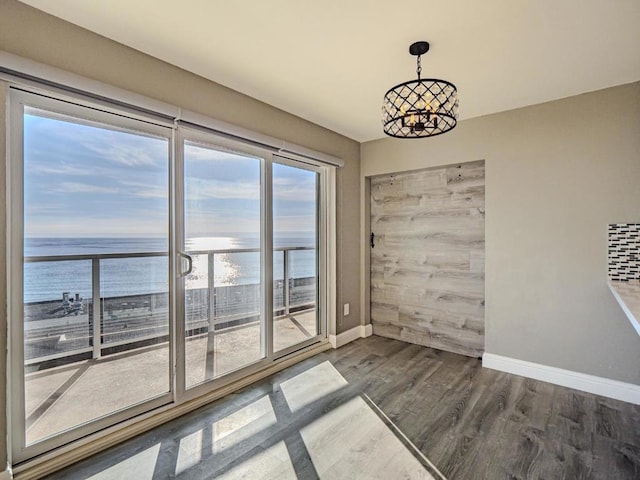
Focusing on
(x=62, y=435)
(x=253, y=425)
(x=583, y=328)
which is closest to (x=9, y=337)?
(x=62, y=435)

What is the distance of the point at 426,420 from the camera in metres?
2.19

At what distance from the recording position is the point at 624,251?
2.45 metres

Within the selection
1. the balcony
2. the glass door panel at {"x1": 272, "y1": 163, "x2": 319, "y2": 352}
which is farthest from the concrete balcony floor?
the glass door panel at {"x1": 272, "y1": 163, "x2": 319, "y2": 352}

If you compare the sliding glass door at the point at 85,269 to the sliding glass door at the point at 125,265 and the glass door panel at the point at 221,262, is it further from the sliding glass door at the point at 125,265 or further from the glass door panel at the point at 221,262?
the glass door panel at the point at 221,262

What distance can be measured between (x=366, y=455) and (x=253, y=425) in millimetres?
758

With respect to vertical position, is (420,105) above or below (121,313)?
above

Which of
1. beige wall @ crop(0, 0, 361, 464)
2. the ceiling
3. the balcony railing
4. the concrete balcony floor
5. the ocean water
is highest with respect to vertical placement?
the ceiling

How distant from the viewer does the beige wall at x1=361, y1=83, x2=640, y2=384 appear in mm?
2486

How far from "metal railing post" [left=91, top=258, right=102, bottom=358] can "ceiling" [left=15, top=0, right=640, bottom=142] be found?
1.40 meters

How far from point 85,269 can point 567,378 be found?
368 cm

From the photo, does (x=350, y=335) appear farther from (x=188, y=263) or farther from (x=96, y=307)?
(x=96, y=307)

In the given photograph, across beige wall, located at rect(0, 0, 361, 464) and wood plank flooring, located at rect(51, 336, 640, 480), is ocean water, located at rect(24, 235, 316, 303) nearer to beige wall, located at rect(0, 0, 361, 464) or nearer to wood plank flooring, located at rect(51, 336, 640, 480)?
beige wall, located at rect(0, 0, 361, 464)

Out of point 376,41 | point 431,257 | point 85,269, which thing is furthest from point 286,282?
point 376,41

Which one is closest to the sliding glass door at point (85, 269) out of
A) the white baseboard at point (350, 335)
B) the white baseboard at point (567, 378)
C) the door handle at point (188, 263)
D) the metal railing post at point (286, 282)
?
the door handle at point (188, 263)
